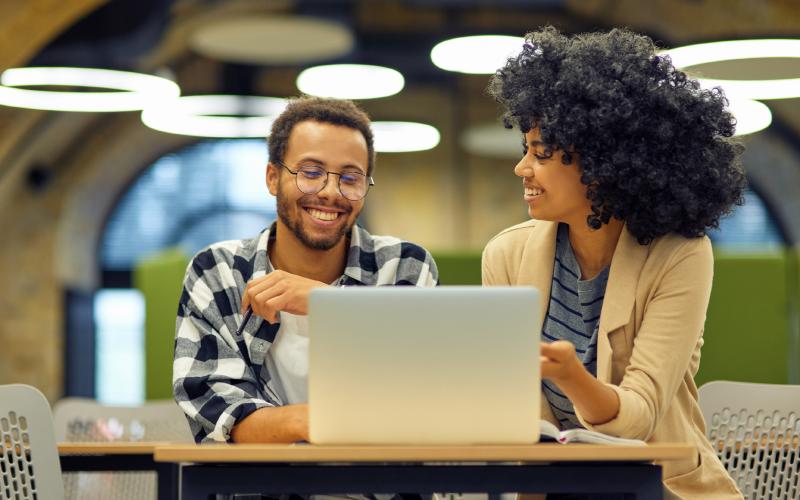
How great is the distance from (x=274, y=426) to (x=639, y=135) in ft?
2.92

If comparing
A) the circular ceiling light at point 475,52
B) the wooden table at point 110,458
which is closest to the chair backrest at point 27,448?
the wooden table at point 110,458

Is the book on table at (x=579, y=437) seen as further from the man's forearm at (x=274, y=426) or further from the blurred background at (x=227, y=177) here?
the blurred background at (x=227, y=177)

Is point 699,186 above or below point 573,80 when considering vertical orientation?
below

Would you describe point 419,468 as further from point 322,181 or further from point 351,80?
point 351,80

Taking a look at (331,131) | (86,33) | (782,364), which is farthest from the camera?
(86,33)

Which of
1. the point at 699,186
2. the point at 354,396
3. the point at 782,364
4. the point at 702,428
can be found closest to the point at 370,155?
the point at 699,186

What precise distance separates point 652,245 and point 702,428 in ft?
1.22

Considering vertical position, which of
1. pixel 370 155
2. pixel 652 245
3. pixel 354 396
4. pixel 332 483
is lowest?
pixel 332 483

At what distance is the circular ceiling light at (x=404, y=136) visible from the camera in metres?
10.2

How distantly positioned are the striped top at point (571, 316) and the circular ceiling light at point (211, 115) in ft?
22.2

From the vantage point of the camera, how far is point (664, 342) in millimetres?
2018

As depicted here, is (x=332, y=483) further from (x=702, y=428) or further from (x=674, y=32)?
(x=674, y=32)

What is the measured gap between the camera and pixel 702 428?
7.21ft

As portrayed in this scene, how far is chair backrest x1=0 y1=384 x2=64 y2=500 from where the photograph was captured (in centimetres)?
218
